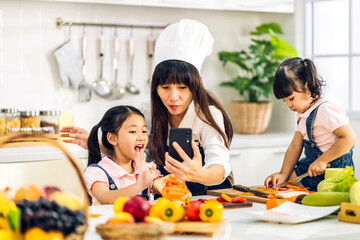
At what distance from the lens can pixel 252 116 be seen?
383 centimetres

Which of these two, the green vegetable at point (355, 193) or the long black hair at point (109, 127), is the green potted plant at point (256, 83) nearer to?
the long black hair at point (109, 127)

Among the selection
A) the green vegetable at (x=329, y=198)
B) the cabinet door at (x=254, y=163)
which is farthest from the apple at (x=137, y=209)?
the cabinet door at (x=254, y=163)

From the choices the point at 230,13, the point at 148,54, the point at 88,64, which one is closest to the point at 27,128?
the point at 88,64

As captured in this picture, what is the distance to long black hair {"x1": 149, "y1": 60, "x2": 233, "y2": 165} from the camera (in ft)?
6.47

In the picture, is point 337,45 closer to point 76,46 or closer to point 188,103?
point 76,46

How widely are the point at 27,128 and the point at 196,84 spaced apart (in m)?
1.56

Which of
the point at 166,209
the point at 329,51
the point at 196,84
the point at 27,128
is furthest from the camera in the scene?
the point at 329,51

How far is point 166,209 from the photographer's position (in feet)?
3.95

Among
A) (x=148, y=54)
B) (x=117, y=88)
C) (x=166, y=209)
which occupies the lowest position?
(x=166, y=209)

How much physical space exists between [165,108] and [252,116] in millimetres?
1784

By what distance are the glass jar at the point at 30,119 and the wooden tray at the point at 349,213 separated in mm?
2240

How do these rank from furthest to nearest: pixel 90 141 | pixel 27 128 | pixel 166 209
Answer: pixel 27 128
pixel 90 141
pixel 166 209

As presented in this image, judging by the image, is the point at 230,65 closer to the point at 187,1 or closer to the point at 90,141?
the point at 187,1

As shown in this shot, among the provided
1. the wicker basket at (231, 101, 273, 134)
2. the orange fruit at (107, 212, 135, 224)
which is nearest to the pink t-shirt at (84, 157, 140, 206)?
the orange fruit at (107, 212, 135, 224)
